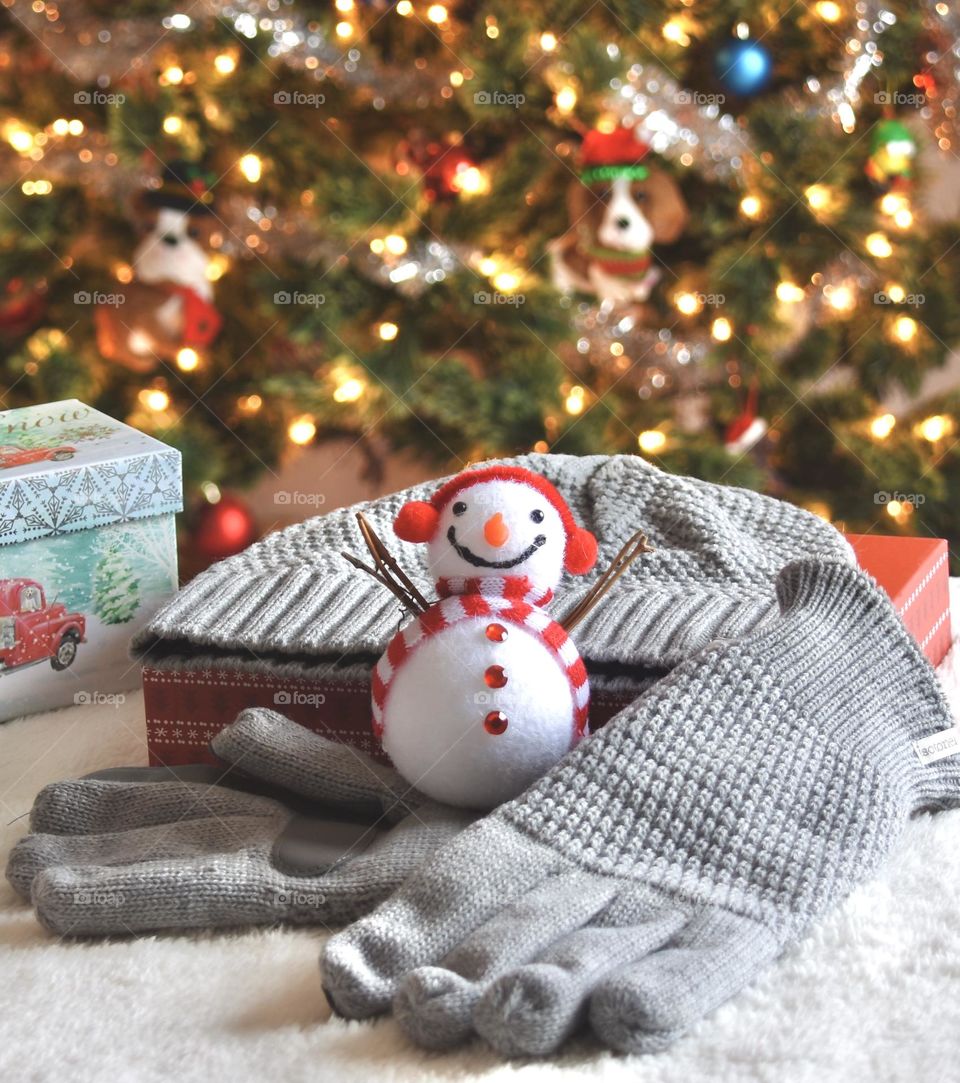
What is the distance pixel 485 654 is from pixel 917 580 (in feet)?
1.50

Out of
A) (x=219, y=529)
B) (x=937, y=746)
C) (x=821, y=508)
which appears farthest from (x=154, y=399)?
(x=937, y=746)

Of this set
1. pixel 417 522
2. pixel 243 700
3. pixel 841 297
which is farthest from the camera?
pixel 841 297

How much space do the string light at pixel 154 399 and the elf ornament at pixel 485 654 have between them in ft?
3.61

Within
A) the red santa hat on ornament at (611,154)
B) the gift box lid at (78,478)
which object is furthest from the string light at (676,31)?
the gift box lid at (78,478)

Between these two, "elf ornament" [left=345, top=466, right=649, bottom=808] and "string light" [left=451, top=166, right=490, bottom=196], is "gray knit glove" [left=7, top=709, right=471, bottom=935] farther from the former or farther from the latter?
"string light" [left=451, top=166, right=490, bottom=196]

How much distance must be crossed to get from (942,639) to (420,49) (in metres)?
1.02

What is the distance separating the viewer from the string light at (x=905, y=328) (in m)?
1.90

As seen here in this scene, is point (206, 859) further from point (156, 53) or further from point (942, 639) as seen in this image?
point (156, 53)

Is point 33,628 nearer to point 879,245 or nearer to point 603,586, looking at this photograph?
point 603,586

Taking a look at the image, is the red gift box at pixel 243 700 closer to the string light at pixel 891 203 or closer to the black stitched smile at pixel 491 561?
the black stitched smile at pixel 491 561

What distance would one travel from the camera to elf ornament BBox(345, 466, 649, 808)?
2.93 ft

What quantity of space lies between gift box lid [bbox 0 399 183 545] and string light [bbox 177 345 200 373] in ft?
2.23

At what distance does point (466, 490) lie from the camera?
3.08ft

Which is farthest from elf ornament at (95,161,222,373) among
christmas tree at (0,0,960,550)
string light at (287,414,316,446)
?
string light at (287,414,316,446)
